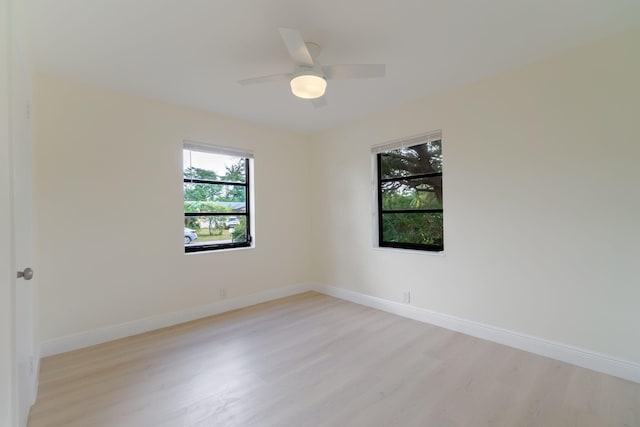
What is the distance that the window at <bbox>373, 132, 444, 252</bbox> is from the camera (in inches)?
129

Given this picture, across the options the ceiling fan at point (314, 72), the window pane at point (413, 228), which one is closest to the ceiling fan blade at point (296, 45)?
the ceiling fan at point (314, 72)

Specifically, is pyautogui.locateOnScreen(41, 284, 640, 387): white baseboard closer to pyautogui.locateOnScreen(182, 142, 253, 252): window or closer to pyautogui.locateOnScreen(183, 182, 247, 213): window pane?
pyautogui.locateOnScreen(182, 142, 253, 252): window

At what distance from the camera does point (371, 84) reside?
2852 millimetres

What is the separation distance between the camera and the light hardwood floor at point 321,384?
5.77 feet

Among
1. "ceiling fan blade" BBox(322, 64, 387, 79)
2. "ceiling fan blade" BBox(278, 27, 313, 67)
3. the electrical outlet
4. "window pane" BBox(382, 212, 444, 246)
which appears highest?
"ceiling fan blade" BBox(278, 27, 313, 67)

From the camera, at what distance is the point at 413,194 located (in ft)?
11.5
